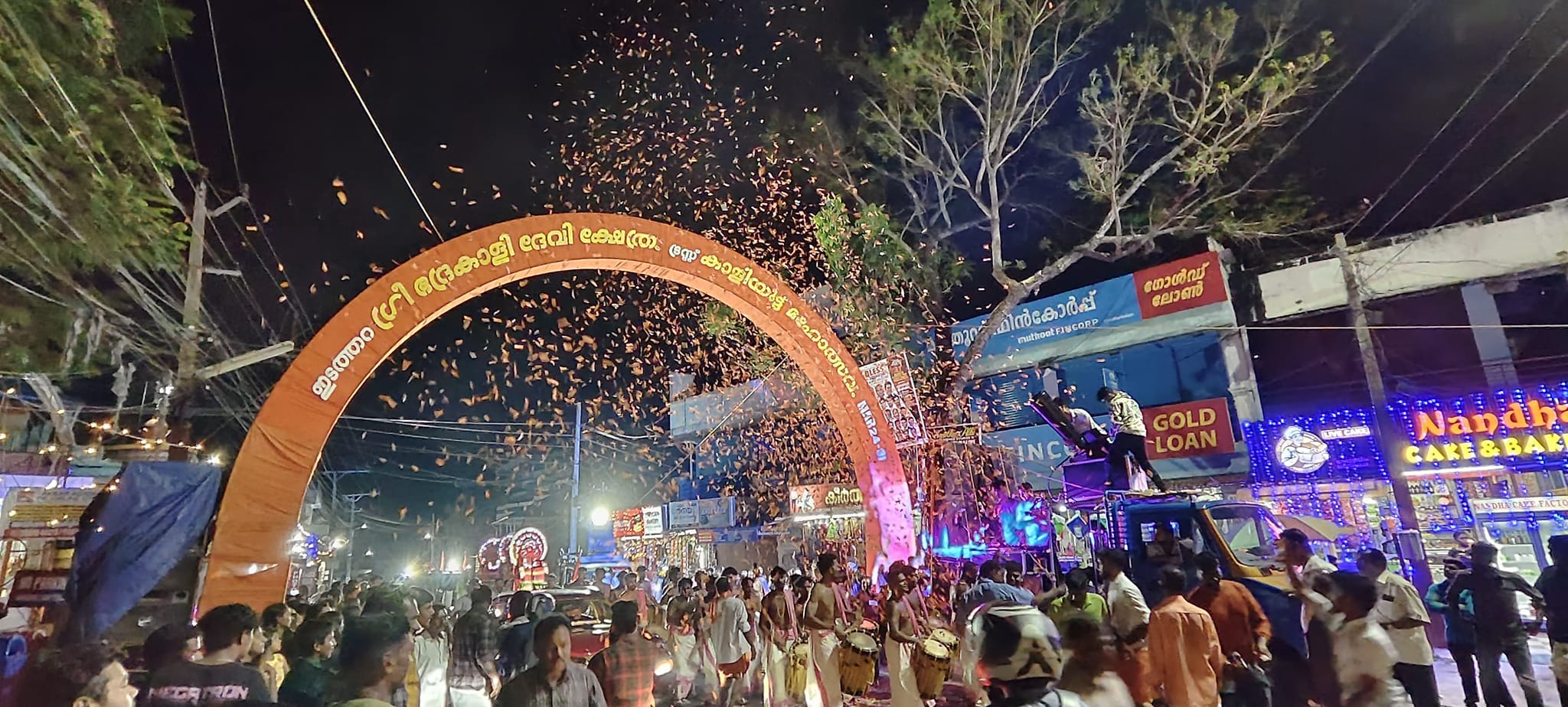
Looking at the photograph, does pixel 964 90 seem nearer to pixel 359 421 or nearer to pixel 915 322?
pixel 915 322

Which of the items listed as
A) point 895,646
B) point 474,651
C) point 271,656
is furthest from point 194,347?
point 895,646

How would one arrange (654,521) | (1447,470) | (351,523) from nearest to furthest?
(1447,470) < (654,521) < (351,523)

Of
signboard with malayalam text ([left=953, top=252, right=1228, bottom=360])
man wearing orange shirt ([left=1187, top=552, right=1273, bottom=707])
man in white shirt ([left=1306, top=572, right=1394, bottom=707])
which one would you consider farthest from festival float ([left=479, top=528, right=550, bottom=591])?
man in white shirt ([left=1306, top=572, right=1394, bottom=707])

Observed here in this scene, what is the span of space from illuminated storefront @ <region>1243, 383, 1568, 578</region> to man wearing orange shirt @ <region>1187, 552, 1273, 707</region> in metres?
9.77

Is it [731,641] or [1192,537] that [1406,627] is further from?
[731,641]

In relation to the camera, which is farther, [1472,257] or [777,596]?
[1472,257]

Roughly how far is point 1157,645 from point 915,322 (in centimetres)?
1378

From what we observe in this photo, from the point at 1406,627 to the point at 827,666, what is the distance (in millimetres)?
5130

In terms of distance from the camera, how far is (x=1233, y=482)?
18125mm

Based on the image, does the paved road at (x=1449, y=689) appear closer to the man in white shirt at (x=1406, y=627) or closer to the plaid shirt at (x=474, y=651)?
the man in white shirt at (x=1406, y=627)

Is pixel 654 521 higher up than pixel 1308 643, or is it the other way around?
pixel 654 521

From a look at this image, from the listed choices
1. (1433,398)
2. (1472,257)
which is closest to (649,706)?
(1433,398)

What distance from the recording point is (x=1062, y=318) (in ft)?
72.1

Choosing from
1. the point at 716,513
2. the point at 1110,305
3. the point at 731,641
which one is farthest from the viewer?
the point at 716,513
